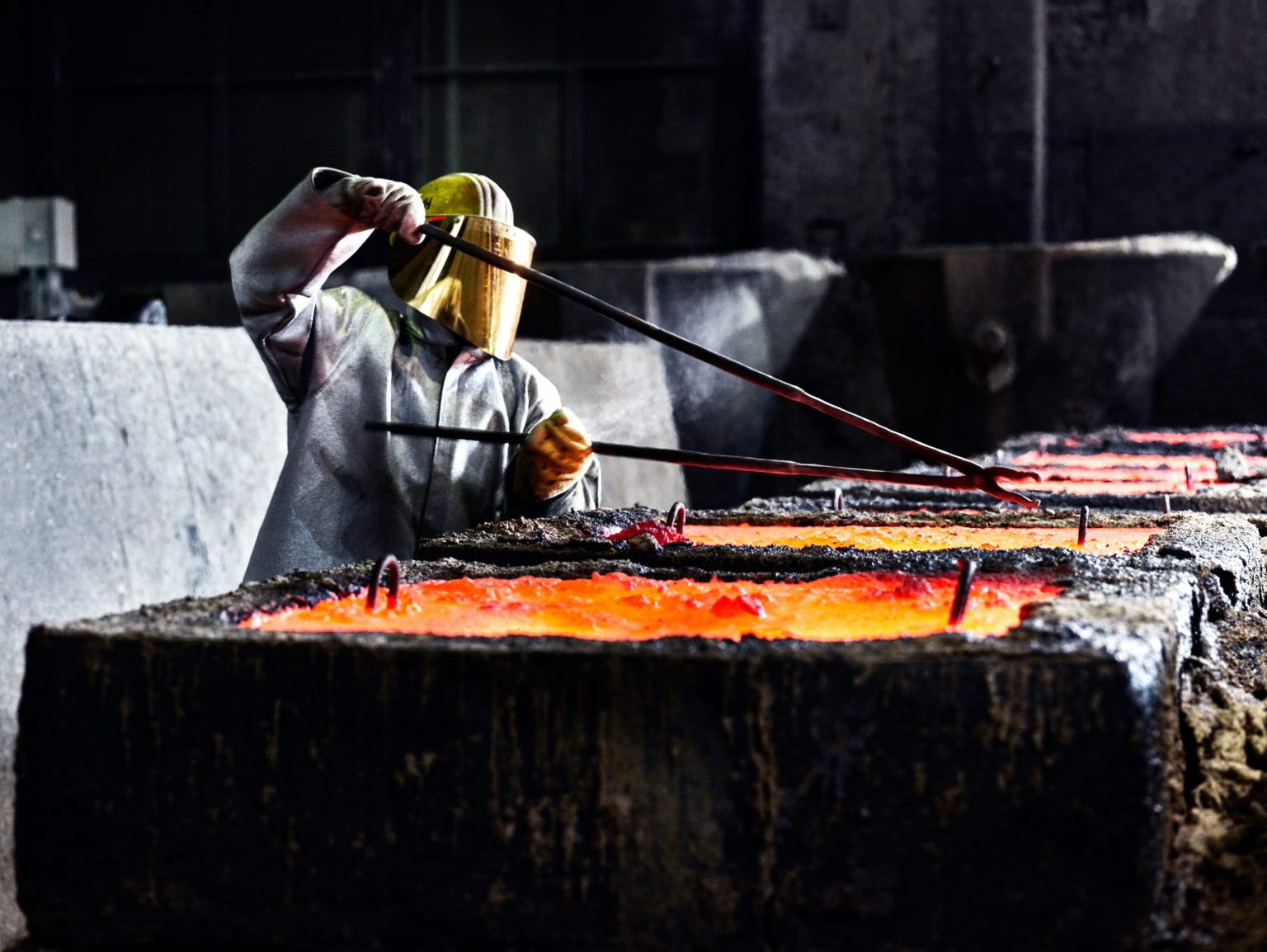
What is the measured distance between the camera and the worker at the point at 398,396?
9.00 feet

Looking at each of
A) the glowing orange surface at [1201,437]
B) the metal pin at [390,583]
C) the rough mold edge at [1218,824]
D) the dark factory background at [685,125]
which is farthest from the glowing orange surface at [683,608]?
the dark factory background at [685,125]

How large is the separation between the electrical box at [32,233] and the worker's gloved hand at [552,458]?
414 centimetres

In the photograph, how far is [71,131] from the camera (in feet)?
31.1

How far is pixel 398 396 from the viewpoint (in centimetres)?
283

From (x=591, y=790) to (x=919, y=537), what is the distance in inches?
50.8

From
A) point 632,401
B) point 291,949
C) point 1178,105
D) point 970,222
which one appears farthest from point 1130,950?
point 1178,105

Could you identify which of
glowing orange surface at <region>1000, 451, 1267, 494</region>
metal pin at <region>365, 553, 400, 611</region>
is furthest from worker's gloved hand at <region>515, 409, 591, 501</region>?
glowing orange surface at <region>1000, 451, 1267, 494</region>

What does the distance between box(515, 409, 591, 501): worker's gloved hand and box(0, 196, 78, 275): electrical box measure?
4.14 m

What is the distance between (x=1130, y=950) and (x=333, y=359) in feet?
6.25

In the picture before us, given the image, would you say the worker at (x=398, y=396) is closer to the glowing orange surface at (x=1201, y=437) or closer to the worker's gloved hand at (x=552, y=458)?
the worker's gloved hand at (x=552, y=458)

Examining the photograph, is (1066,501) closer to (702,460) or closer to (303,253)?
(702,460)

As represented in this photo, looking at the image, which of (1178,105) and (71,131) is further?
(71,131)

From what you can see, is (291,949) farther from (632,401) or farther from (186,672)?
(632,401)

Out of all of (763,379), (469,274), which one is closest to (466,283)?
(469,274)
